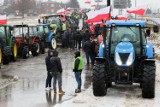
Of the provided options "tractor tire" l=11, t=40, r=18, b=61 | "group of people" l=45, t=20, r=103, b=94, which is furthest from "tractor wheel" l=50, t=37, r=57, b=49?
"tractor tire" l=11, t=40, r=18, b=61

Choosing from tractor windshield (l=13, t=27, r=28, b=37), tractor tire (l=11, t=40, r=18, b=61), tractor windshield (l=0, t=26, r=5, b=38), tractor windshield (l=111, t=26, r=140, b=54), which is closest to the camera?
tractor windshield (l=111, t=26, r=140, b=54)

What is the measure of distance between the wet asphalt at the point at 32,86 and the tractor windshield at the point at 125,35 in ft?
6.93

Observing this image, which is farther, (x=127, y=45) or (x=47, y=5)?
(x=47, y=5)

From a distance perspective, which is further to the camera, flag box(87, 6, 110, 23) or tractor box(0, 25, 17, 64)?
tractor box(0, 25, 17, 64)

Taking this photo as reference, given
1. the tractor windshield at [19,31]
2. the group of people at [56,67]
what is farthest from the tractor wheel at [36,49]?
the group of people at [56,67]

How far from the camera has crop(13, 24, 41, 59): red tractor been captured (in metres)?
24.0

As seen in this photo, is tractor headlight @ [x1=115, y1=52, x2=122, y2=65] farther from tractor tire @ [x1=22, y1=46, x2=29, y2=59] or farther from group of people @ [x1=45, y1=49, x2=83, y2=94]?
tractor tire @ [x1=22, y1=46, x2=29, y2=59]

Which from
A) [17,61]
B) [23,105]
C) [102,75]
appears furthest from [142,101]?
[17,61]

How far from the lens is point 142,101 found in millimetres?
11906

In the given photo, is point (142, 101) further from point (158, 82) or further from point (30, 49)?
point (30, 49)

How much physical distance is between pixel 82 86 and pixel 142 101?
342cm

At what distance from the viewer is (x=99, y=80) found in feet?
40.4

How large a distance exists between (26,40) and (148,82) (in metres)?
13.6

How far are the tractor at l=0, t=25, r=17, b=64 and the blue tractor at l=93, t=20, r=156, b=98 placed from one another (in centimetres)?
847
